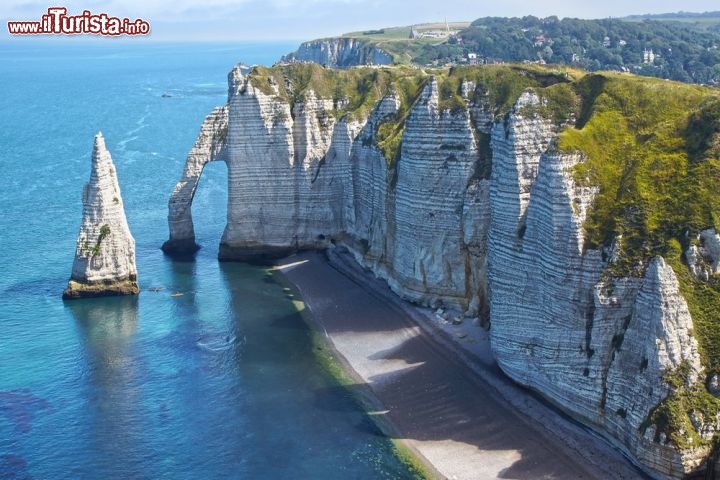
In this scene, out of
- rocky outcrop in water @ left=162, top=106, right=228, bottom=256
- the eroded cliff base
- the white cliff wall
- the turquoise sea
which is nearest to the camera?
the white cliff wall

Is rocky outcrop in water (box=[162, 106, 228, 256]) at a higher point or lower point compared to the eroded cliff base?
higher

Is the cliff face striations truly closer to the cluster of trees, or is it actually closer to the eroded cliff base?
the eroded cliff base

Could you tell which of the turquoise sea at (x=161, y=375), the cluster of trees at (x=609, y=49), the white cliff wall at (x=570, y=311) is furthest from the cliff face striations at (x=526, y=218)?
the cluster of trees at (x=609, y=49)

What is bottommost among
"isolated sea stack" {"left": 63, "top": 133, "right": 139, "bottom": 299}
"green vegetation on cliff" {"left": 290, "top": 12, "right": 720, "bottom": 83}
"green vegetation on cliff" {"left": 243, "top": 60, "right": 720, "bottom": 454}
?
"isolated sea stack" {"left": 63, "top": 133, "right": 139, "bottom": 299}

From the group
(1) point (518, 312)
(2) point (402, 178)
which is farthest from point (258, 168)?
(1) point (518, 312)

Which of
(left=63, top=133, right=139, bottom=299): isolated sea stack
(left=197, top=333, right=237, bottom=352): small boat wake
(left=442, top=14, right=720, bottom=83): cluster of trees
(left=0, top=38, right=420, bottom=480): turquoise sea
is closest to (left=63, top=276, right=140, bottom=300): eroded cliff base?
(left=63, top=133, right=139, bottom=299): isolated sea stack

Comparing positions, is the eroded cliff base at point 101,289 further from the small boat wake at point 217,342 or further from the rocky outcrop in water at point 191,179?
the small boat wake at point 217,342
